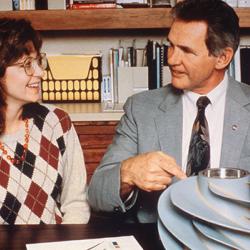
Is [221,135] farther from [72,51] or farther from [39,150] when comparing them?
[72,51]

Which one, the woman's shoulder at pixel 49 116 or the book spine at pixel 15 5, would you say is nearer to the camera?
the woman's shoulder at pixel 49 116

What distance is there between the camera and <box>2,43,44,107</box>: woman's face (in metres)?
1.73

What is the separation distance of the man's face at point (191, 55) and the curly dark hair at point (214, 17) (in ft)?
0.07

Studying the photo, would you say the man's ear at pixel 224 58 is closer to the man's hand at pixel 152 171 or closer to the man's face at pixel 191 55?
the man's face at pixel 191 55

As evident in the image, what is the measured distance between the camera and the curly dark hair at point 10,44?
1698mm

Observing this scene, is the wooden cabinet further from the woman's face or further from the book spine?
the woman's face

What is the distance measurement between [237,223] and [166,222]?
186 mm

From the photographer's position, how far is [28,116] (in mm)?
1758

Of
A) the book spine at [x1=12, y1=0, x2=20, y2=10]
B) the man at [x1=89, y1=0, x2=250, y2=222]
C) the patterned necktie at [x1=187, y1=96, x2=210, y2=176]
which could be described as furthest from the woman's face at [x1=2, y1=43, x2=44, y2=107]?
the book spine at [x1=12, y1=0, x2=20, y2=10]

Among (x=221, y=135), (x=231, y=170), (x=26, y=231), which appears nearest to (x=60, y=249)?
(x=26, y=231)

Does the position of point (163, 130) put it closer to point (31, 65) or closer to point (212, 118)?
point (212, 118)

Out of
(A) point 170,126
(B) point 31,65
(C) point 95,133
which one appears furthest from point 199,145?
(C) point 95,133

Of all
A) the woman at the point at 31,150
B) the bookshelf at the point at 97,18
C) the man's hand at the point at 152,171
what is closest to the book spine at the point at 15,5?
the bookshelf at the point at 97,18

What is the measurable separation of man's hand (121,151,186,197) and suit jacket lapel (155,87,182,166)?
40cm
